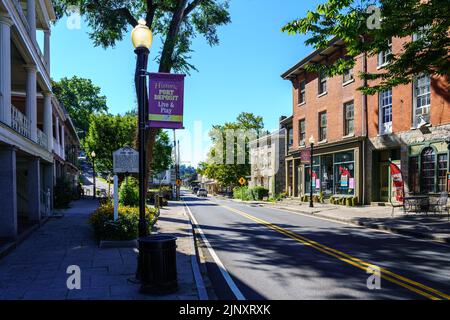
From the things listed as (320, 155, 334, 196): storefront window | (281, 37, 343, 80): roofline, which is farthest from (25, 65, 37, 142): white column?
(320, 155, 334, 196): storefront window

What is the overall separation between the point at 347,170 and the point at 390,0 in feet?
51.3

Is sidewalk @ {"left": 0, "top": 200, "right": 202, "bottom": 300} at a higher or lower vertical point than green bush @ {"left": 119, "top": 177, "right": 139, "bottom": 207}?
lower

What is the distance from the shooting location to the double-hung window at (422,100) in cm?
1903

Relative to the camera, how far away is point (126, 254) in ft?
30.8

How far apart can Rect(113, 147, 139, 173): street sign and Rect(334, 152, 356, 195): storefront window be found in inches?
745

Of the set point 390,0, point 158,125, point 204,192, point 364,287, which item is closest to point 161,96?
point 158,125

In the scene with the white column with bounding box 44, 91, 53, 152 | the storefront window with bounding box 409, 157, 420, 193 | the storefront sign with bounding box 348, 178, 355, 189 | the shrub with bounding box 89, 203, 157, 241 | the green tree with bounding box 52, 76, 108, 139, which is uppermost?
the green tree with bounding box 52, 76, 108, 139

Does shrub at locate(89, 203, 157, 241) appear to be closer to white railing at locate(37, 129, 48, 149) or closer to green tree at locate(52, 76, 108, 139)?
white railing at locate(37, 129, 48, 149)

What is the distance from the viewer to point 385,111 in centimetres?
2247

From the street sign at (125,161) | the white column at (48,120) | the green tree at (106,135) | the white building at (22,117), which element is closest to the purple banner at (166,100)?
the street sign at (125,161)

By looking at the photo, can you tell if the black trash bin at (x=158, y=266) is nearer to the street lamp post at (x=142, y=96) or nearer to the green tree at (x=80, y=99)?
the street lamp post at (x=142, y=96)

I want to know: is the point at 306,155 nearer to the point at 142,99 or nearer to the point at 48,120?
the point at 48,120

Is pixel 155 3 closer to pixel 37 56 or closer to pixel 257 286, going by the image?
pixel 37 56

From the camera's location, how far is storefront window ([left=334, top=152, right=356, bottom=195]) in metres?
25.2
